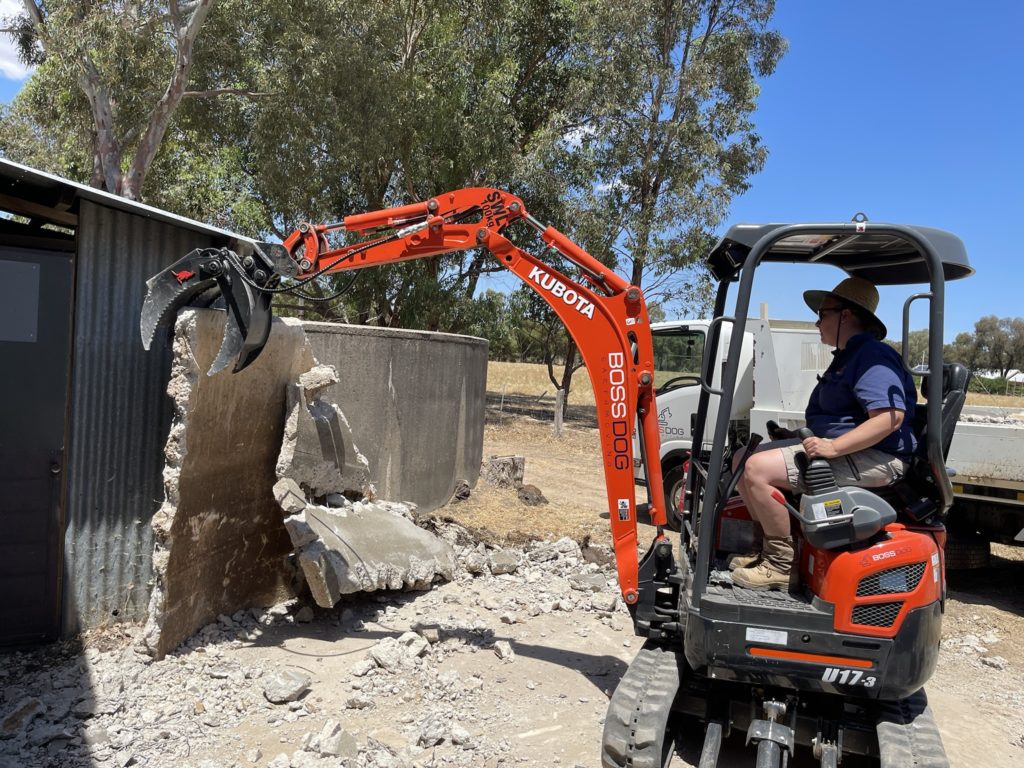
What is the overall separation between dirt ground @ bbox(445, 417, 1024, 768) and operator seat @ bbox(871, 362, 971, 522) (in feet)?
5.64

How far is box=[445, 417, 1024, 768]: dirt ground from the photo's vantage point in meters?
4.77

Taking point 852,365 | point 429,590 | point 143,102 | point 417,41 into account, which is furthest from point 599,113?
point 852,365

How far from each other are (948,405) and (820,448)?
631 millimetres

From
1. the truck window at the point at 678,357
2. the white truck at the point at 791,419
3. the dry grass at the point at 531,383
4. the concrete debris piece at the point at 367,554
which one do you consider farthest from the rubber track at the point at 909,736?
the dry grass at the point at 531,383

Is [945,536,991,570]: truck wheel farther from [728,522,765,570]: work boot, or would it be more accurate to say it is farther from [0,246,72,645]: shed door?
[0,246,72,645]: shed door

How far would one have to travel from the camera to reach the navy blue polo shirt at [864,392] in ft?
11.7

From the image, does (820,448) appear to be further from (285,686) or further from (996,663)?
(996,663)

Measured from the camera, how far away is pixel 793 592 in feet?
12.7

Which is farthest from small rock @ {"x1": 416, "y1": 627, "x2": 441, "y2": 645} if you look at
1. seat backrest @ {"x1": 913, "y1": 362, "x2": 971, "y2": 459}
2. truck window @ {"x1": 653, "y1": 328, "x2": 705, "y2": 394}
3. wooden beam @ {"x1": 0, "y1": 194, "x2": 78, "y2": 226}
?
truck window @ {"x1": 653, "y1": 328, "x2": 705, "y2": 394}

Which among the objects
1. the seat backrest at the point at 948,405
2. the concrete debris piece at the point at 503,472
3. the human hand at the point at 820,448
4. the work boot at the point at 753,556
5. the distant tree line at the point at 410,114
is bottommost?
the concrete debris piece at the point at 503,472

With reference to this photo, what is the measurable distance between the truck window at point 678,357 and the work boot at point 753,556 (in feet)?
16.9

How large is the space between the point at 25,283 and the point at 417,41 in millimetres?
15113

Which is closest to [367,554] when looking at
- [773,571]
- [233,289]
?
[233,289]

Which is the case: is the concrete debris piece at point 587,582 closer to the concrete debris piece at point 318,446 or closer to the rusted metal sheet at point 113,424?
the concrete debris piece at point 318,446
